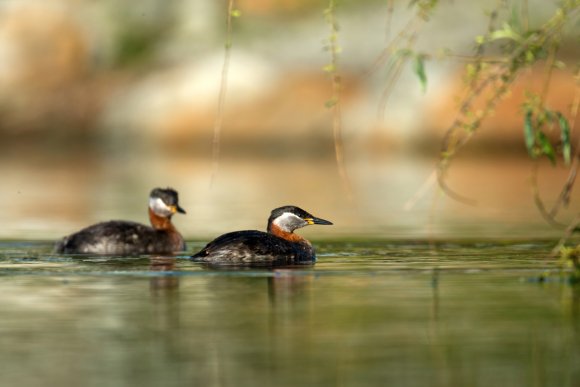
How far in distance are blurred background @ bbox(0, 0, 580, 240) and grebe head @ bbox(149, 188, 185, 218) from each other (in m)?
9.14

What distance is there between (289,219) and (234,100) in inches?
1022

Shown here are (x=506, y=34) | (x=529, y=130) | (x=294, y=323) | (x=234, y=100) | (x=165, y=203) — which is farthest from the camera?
(x=234, y=100)

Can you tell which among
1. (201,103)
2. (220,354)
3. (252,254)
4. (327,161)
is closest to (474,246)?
(252,254)

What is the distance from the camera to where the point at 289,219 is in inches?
610

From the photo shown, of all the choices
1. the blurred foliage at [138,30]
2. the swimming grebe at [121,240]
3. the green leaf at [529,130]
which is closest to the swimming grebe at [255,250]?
the swimming grebe at [121,240]

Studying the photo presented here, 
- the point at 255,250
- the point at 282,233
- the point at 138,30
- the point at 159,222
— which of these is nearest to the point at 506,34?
the point at 255,250

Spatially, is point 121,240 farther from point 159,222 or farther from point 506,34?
point 506,34

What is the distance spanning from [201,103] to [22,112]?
5396 mm

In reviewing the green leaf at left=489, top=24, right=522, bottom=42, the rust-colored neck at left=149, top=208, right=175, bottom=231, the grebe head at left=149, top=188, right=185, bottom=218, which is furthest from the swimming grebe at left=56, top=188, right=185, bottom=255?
the green leaf at left=489, top=24, right=522, bottom=42

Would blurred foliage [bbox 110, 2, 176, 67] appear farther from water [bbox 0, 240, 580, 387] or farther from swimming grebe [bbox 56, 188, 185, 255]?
water [bbox 0, 240, 580, 387]

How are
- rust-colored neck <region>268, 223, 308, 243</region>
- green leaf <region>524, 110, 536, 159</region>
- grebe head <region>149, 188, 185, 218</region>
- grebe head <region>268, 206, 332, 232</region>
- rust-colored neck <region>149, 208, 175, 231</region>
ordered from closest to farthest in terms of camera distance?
1. green leaf <region>524, 110, 536, 159</region>
2. rust-colored neck <region>268, 223, 308, 243</region>
3. grebe head <region>268, 206, 332, 232</region>
4. rust-colored neck <region>149, 208, 175, 231</region>
5. grebe head <region>149, 188, 185, 218</region>

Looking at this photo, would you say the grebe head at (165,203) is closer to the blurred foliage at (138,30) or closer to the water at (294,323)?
the water at (294,323)

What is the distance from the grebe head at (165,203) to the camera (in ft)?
56.0

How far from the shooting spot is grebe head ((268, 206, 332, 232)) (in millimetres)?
15422
